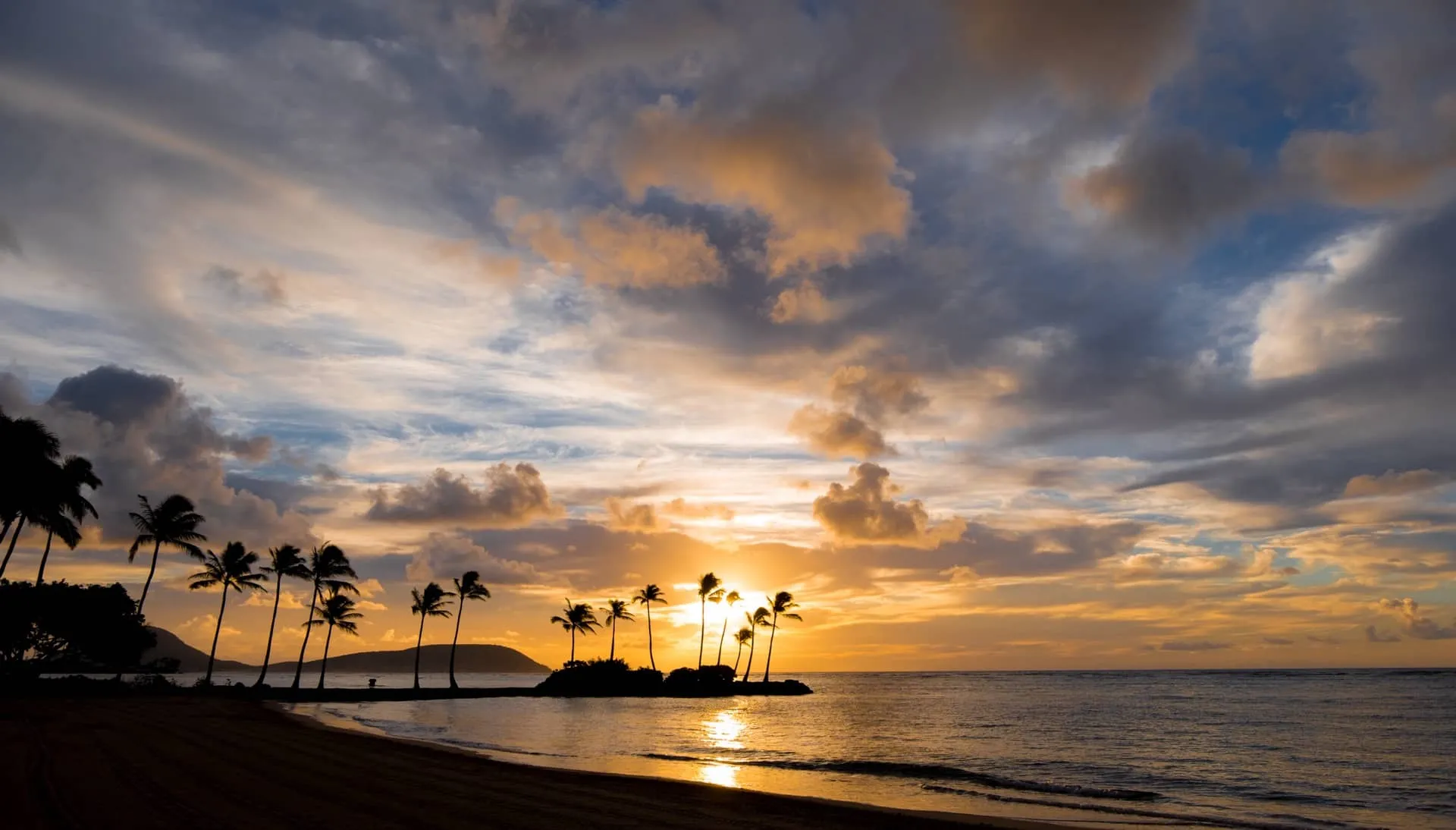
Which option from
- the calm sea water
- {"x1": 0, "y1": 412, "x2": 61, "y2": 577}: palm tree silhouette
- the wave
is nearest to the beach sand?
the calm sea water

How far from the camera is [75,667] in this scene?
62969 millimetres

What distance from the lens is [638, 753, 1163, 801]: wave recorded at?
28688mm

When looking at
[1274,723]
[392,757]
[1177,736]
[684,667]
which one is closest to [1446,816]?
[1177,736]

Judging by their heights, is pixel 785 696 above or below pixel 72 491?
below

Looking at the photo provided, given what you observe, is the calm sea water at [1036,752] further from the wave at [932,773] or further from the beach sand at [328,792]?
the beach sand at [328,792]

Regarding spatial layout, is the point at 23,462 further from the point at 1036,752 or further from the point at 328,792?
the point at 1036,752

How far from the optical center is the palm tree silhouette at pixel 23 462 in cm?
4362

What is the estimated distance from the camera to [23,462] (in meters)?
43.9

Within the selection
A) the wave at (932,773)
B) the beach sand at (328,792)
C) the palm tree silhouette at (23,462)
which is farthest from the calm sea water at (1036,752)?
the palm tree silhouette at (23,462)

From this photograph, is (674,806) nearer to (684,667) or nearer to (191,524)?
(191,524)

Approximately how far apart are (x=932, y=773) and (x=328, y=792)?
23.8 meters

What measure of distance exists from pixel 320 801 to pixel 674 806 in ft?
25.1

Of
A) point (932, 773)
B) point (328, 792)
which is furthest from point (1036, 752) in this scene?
point (328, 792)

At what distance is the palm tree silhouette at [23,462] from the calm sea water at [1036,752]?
68.0ft
